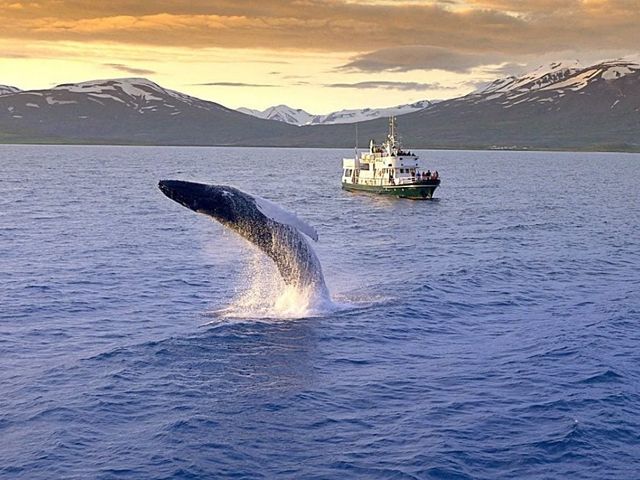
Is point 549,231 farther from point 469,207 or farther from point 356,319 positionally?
point 356,319

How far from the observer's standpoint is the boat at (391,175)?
347 feet

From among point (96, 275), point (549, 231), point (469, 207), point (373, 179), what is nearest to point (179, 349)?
point (96, 275)

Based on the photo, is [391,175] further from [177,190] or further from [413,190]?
[177,190]

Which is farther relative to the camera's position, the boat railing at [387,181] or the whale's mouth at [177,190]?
the boat railing at [387,181]

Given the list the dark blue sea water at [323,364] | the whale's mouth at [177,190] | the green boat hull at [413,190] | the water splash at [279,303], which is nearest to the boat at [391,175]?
the green boat hull at [413,190]

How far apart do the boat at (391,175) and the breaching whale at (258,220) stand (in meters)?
73.8

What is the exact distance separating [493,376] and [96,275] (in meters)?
24.5

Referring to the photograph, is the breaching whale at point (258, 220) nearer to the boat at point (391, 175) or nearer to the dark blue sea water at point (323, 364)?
the dark blue sea water at point (323, 364)

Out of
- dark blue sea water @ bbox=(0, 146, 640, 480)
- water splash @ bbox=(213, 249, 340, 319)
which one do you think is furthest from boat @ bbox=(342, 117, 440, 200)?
water splash @ bbox=(213, 249, 340, 319)

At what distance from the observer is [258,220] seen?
3027 centimetres

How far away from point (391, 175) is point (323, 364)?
276 ft

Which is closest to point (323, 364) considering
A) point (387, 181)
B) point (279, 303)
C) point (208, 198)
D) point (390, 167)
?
point (208, 198)

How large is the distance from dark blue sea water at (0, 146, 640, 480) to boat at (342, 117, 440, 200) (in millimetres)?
49253

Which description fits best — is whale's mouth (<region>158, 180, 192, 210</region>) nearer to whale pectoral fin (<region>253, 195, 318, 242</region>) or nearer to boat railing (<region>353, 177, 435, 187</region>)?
whale pectoral fin (<region>253, 195, 318, 242</region>)
